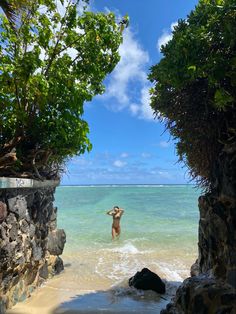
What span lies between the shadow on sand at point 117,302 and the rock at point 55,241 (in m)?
1.59

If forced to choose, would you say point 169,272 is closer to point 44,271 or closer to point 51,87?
point 44,271

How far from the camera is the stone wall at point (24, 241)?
5348mm

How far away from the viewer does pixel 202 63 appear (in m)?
4.20

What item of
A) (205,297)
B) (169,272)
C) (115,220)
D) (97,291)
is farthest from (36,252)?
(115,220)

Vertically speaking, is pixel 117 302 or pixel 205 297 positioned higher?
pixel 205 297

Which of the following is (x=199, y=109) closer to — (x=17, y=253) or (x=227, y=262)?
(x=227, y=262)

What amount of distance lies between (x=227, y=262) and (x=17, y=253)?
3473 millimetres

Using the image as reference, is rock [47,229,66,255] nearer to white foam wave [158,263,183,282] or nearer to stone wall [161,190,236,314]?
white foam wave [158,263,183,282]

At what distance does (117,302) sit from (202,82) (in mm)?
4508

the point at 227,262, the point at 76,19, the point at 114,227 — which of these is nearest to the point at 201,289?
the point at 227,262

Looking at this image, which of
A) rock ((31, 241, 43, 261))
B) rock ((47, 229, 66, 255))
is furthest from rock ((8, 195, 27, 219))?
rock ((47, 229, 66, 255))

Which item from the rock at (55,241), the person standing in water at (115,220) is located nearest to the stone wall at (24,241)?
the rock at (55,241)

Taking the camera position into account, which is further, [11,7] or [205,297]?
[11,7]

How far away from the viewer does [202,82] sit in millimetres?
4441
